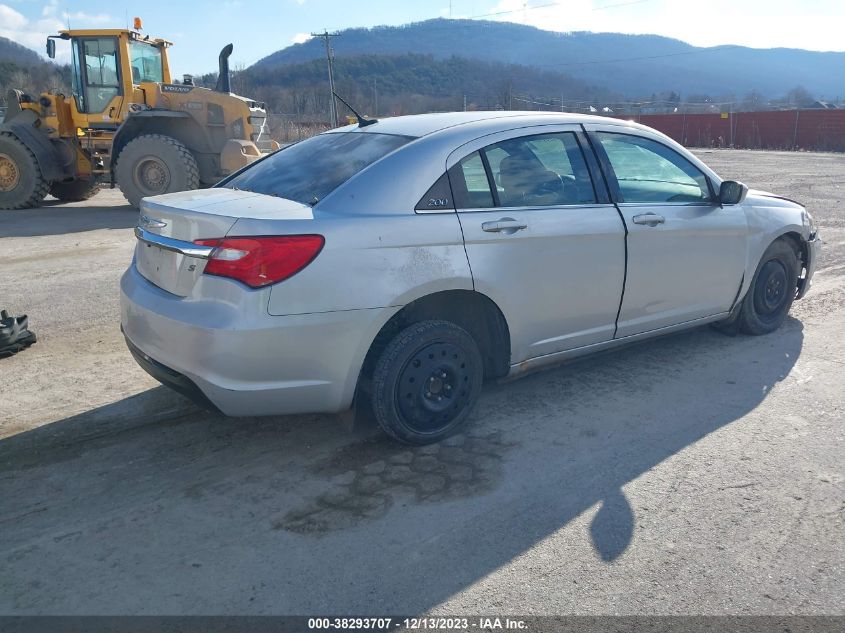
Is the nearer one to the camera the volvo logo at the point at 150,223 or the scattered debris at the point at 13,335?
the volvo logo at the point at 150,223

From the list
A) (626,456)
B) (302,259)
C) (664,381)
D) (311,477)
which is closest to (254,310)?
(302,259)

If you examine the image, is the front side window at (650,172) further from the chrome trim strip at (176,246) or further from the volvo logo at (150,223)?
the volvo logo at (150,223)

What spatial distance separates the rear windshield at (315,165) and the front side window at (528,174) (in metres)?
0.44

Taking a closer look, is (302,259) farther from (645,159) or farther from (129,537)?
(645,159)

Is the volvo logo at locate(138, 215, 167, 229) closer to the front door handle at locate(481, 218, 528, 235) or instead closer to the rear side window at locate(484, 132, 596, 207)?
the front door handle at locate(481, 218, 528, 235)

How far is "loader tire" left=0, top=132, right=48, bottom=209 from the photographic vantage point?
40.8ft

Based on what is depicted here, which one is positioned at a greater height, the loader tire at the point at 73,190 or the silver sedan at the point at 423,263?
the loader tire at the point at 73,190

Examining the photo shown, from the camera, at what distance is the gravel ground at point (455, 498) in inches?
102

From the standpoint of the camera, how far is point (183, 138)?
12.9m

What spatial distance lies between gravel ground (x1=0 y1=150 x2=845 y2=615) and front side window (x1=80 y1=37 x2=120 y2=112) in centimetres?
971

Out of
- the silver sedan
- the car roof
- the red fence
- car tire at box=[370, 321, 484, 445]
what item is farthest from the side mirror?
the red fence

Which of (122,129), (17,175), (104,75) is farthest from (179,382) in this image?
(104,75)

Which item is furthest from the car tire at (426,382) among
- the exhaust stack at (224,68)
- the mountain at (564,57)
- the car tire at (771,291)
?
the mountain at (564,57)

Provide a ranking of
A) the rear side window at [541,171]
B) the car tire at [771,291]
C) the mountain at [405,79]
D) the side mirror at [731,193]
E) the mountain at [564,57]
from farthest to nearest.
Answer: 1. the mountain at [564,57]
2. the mountain at [405,79]
3. the car tire at [771,291]
4. the side mirror at [731,193]
5. the rear side window at [541,171]
